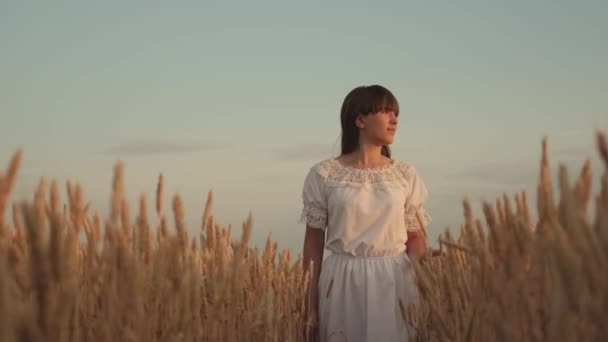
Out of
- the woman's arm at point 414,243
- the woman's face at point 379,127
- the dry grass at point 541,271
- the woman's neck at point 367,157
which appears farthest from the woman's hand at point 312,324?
the dry grass at point 541,271

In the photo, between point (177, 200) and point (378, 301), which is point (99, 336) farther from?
point (378, 301)

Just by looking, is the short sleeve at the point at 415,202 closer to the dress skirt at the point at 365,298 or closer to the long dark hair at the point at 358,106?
the dress skirt at the point at 365,298

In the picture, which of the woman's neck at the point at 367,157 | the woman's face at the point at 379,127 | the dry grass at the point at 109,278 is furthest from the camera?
the woman's neck at the point at 367,157

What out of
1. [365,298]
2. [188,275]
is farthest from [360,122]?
[188,275]

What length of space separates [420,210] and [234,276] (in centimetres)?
200

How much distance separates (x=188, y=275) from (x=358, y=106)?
2096 millimetres

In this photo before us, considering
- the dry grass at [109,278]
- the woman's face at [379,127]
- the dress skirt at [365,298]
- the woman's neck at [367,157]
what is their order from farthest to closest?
the woman's neck at [367,157] < the woman's face at [379,127] < the dress skirt at [365,298] < the dry grass at [109,278]

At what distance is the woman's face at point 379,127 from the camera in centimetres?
352

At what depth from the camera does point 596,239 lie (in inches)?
44.3

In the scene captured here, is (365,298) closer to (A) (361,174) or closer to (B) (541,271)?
(A) (361,174)

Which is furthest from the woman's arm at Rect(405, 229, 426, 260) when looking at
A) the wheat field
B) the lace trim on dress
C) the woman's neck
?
the wheat field

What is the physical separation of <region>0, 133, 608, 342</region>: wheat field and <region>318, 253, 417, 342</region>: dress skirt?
3.22 feet

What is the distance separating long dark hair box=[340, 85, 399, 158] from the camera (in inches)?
140

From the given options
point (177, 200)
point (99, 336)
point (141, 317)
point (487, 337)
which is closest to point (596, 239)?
point (487, 337)
